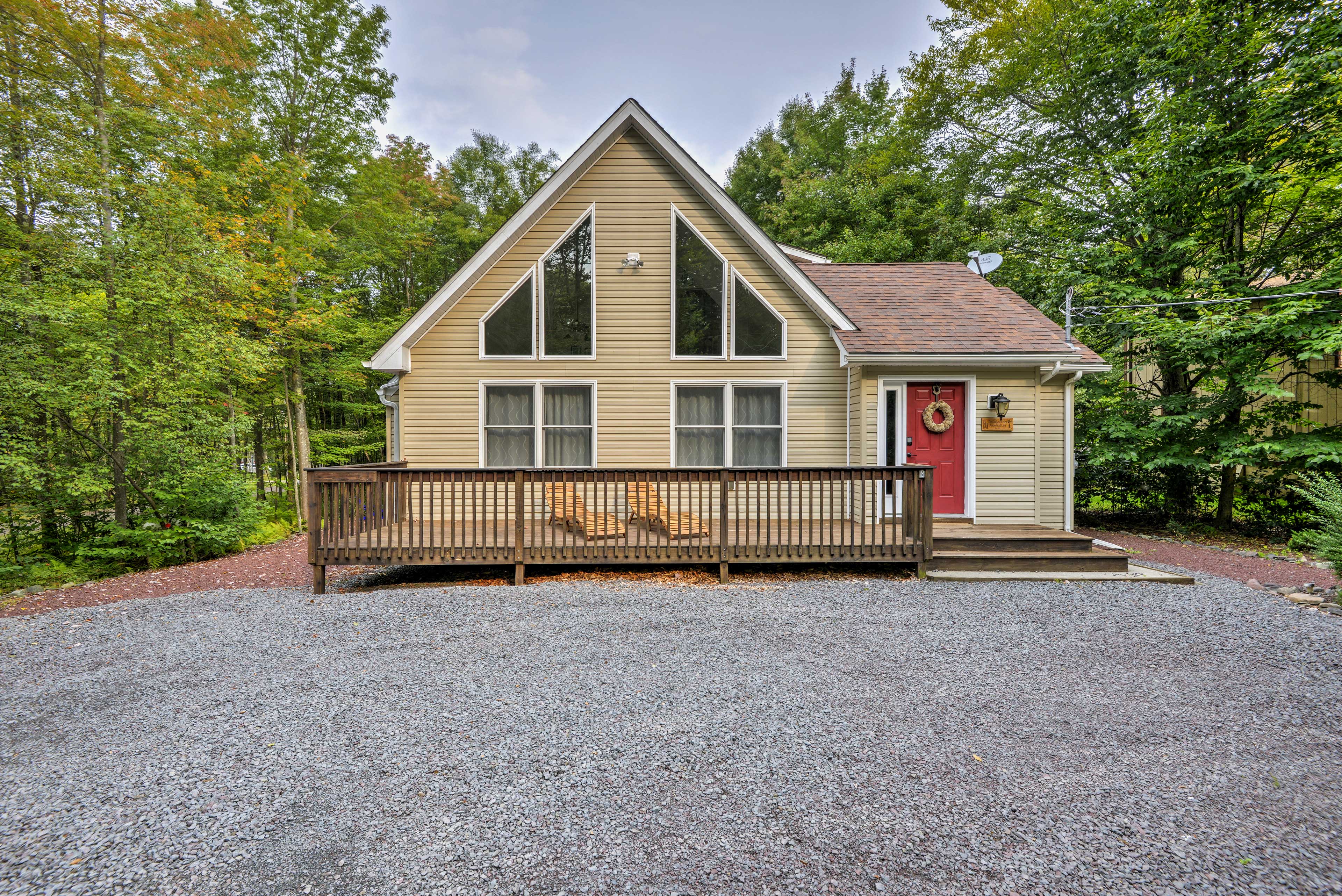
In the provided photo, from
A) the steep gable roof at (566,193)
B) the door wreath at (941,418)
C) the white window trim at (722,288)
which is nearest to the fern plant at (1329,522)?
the door wreath at (941,418)

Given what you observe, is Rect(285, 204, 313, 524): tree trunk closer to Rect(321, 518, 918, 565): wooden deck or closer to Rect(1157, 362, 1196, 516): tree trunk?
Rect(321, 518, 918, 565): wooden deck

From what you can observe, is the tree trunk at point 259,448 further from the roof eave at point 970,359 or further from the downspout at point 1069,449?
the downspout at point 1069,449

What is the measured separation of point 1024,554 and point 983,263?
230 inches

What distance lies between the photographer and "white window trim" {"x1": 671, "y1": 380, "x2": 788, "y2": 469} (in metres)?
7.75

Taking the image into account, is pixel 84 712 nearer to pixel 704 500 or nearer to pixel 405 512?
pixel 405 512

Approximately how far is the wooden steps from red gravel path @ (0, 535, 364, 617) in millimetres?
7158

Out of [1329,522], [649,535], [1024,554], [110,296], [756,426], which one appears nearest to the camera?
[1329,522]

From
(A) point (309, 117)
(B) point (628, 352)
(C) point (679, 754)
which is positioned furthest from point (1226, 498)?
(A) point (309, 117)

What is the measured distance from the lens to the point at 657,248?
25.3ft

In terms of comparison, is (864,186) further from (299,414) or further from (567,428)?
(299,414)

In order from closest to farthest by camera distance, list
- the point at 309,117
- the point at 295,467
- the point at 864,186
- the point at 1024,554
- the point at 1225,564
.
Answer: the point at 1024,554, the point at 1225,564, the point at 309,117, the point at 295,467, the point at 864,186

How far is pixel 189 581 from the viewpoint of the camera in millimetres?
6703

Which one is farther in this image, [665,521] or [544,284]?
[544,284]

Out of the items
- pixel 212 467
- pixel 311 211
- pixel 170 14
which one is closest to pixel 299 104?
pixel 311 211
